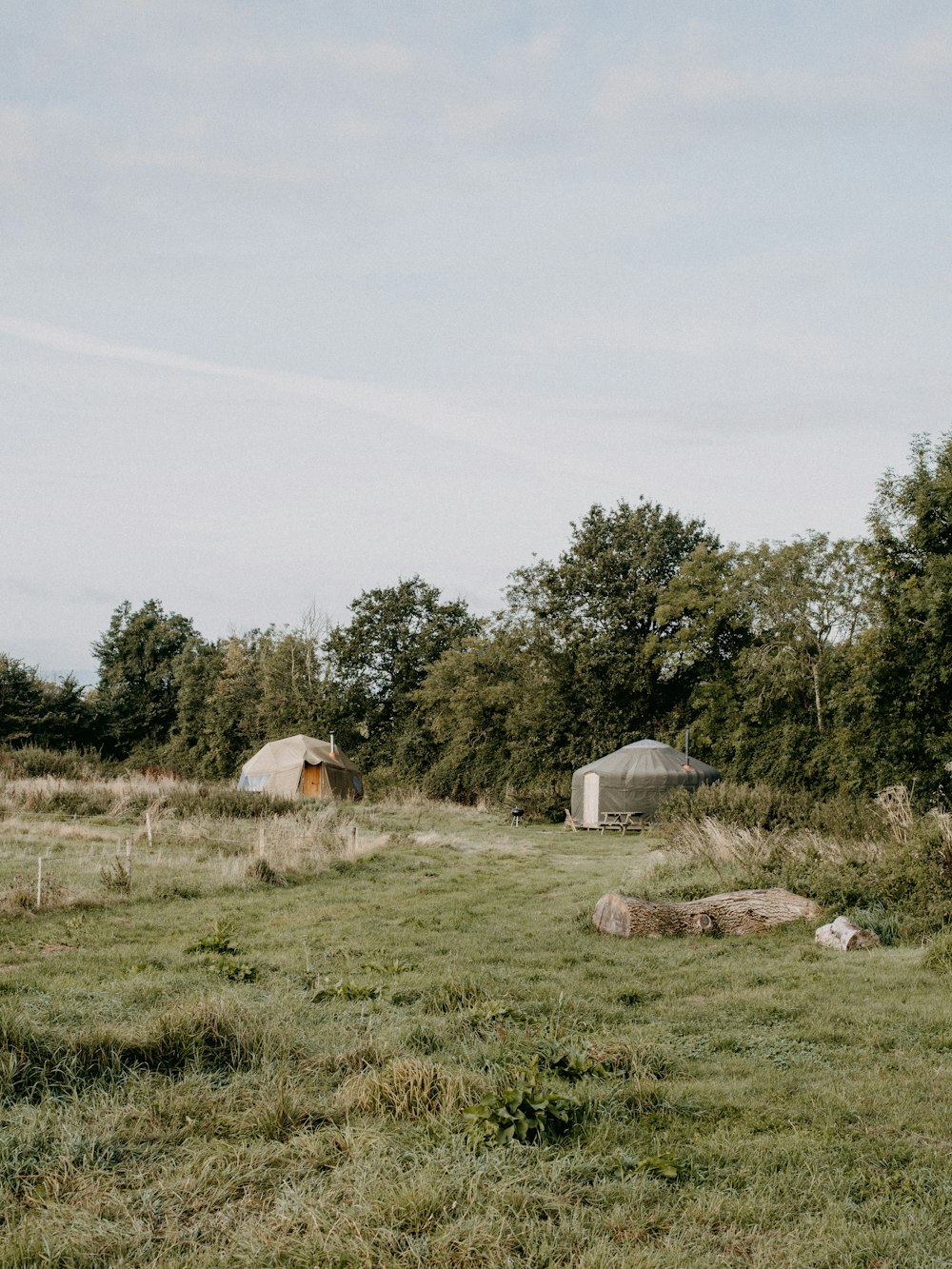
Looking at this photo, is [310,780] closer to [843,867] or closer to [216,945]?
[843,867]

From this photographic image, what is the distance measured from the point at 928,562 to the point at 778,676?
8640 mm

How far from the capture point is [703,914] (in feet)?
33.1

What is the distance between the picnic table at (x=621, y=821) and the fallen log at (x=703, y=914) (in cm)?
1635

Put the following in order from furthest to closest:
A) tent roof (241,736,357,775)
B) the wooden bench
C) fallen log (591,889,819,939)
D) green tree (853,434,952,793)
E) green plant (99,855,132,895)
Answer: tent roof (241,736,357,775) → the wooden bench → green tree (853,434,952,793) → green plant (99,855,132,895) → fallen log (591,889,819,939)

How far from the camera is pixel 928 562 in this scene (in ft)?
60.8

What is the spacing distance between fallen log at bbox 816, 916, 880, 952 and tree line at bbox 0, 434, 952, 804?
10564 mm

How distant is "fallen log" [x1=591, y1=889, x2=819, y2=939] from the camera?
9852 millimetres

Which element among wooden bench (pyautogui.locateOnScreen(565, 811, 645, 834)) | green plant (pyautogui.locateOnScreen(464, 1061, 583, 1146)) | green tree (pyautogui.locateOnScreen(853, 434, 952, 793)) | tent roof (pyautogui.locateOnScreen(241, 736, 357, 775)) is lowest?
wooden bench (pyautogui.locateOnScreen(565, 811, 645, 834))

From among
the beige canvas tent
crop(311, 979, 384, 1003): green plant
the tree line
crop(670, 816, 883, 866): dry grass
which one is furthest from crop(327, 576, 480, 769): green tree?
crop(311, 979, 384, 1003): green plant

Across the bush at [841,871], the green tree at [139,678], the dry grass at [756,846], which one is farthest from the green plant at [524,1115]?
the green tree at [139,678]

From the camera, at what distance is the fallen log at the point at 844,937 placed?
898 cm

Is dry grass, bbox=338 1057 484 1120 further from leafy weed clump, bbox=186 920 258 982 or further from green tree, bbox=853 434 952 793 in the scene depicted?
green tree, bbox=853 434 952 793

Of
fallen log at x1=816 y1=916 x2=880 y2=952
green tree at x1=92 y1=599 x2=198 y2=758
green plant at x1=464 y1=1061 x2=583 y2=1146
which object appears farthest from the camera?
green tree at x1=92 y1=599 x2=198 y2=758

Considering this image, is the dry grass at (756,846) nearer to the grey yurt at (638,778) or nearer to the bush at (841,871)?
the bush at (841,871)
